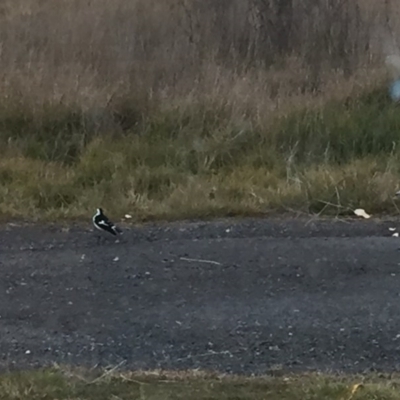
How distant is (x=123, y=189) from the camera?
24.2ft

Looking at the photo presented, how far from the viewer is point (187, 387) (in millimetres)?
3996

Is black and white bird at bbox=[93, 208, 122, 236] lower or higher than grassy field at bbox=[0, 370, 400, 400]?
lower

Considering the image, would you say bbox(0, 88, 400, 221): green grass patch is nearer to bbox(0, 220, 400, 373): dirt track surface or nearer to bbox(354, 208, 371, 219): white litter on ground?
bbox(354, 208, 371, 219): white litter on ground

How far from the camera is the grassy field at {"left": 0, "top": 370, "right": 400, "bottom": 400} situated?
3.89m

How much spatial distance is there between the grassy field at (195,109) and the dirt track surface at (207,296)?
1.82ft

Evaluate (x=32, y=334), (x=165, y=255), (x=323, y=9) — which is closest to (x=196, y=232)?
(x=165, y=255)

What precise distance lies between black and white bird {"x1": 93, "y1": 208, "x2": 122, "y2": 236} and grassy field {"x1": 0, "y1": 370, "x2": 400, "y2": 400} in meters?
2.27

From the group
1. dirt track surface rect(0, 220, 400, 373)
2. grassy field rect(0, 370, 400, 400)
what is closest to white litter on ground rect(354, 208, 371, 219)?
dirt track surface rect(0, 220, 400, 373)

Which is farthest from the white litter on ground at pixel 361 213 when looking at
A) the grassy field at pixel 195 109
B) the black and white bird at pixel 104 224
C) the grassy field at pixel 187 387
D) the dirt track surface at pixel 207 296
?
the grassy field at pixel 187 387

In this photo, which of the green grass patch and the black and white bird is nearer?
the black and white bird

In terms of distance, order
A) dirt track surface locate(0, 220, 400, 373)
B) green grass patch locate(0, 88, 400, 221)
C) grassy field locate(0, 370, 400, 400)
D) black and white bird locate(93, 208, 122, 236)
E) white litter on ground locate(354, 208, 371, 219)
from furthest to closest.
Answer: green grass patch locate(0, 88, 400, 221), white litter on ground locate(354, 208, 371, 219), black and white bird locate(93, 208, 122, 236), dirt track surface locate(0, 220, 400, 373), grassy field locate(0, 370, 400, 400)

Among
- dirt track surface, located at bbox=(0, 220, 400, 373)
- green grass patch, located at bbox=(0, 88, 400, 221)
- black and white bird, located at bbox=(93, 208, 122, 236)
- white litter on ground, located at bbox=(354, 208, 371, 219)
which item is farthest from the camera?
green grass patch, located at bbox=(0, 88, 400, 221)

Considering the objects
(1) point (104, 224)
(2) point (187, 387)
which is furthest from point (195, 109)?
(2) point (187, 387)

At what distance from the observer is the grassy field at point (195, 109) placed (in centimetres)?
721
